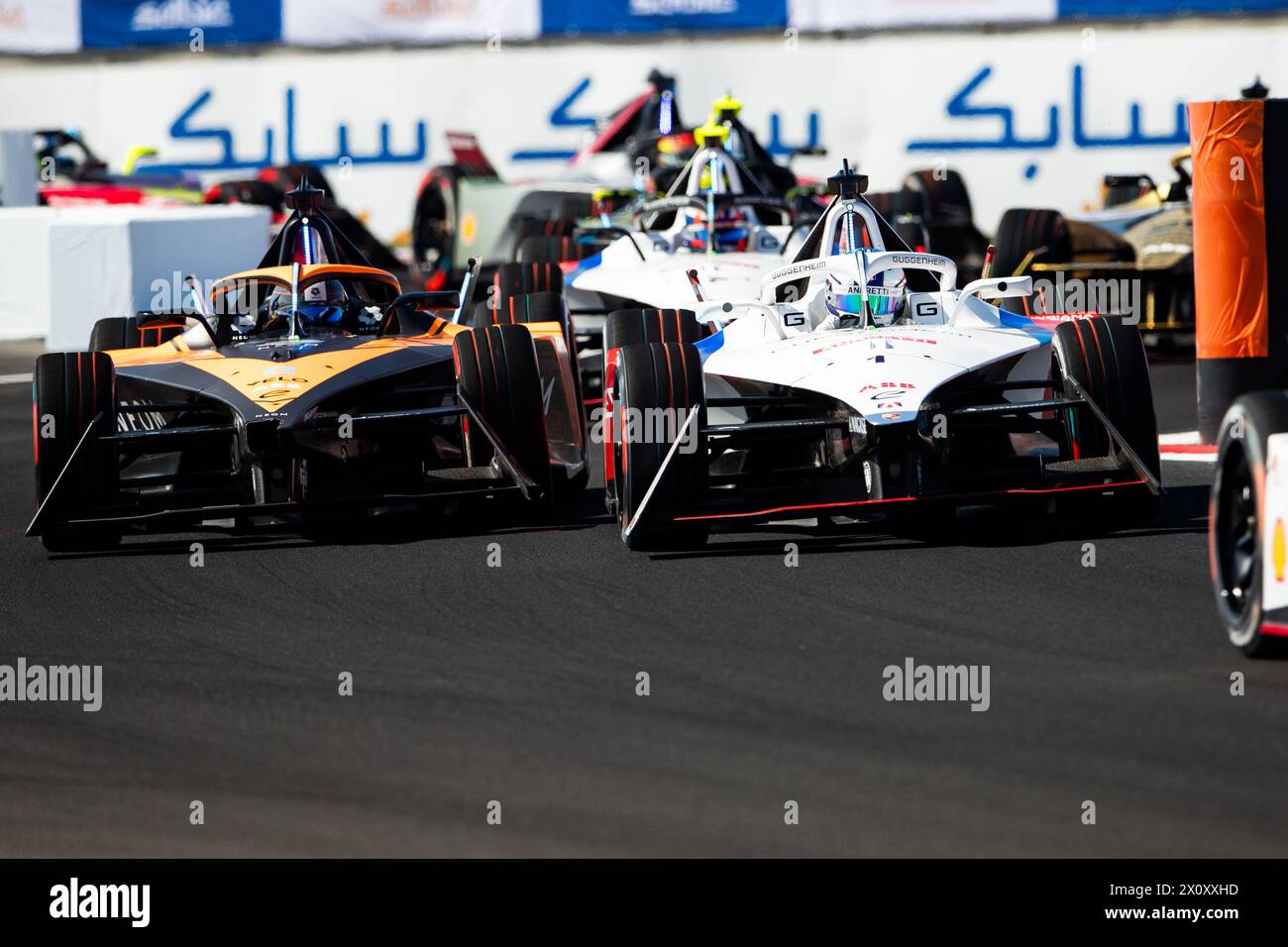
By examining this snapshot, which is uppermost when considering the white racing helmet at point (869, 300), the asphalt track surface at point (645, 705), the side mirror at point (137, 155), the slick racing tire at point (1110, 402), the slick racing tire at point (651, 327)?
the side mirror at point (137, 155)

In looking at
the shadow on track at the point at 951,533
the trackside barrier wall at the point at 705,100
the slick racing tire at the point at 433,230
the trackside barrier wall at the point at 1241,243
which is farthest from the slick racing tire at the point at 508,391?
the trackside barrier wall at the point at 705,100

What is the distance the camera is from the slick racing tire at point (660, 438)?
8484 mm

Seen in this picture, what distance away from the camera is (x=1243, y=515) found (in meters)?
6.49

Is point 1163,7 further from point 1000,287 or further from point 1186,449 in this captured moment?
point 1000,287

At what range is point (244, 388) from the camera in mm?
9359

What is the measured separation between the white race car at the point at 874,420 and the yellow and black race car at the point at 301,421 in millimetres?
556

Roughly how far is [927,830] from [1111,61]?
2063cm

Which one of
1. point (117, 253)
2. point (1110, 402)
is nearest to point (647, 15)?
point (117, 253)

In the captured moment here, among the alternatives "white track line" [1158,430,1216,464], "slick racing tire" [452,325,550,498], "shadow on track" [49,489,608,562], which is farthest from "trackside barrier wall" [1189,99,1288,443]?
"slick racing tire" [452,325,550,498]

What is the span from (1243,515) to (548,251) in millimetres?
9251

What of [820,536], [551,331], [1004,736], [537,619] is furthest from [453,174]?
[1004,736]

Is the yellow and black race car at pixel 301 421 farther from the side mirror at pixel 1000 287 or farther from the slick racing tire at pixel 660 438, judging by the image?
the side mirror at pixel 1000 287

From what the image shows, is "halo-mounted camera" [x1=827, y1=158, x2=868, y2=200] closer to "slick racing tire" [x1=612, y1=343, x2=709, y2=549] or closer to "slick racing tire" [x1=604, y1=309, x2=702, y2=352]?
"slick racing tire" [x1=604, y1=309, x2=702, y2=352]
